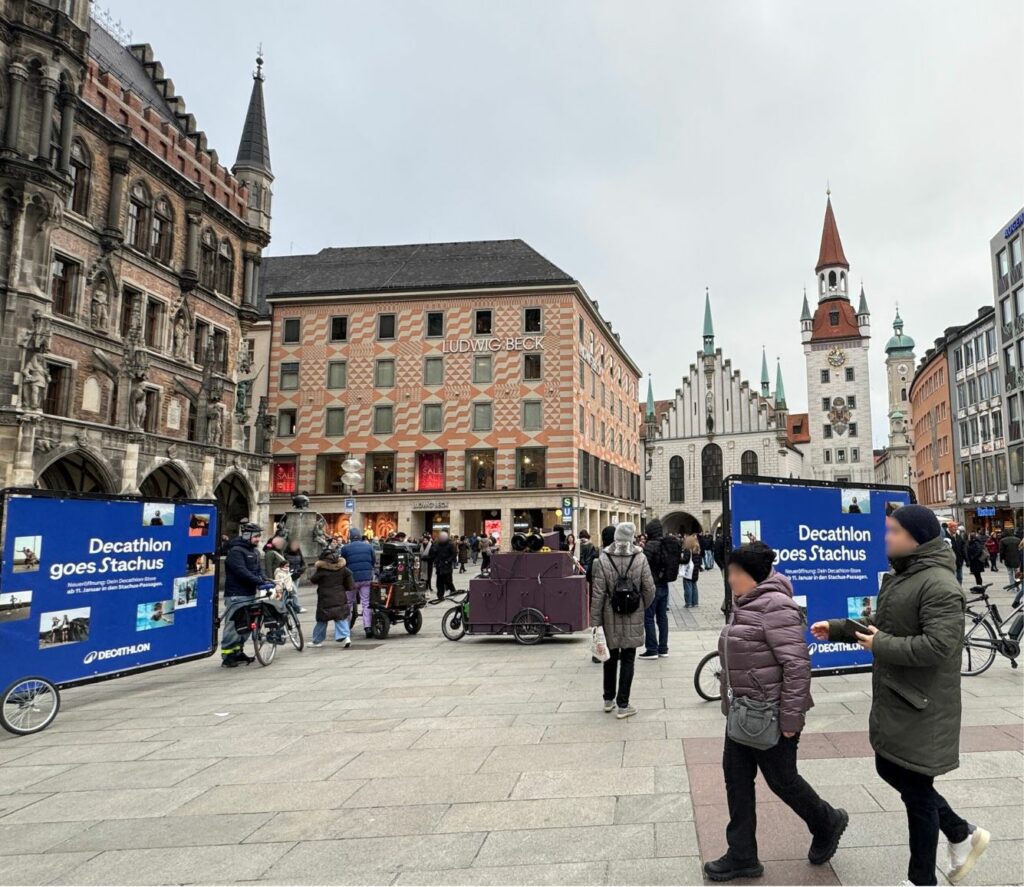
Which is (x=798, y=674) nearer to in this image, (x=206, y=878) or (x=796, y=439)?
(x=206, y=878)

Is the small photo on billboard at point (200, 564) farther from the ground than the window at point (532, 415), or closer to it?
closer to it

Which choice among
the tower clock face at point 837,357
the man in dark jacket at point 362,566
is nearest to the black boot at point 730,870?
the man in dark jacket at point 362,566

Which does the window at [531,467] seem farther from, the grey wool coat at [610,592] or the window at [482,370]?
the grey wool coat at [610,592]

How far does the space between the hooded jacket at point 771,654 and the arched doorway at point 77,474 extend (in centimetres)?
2496

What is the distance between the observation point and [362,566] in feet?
42.3

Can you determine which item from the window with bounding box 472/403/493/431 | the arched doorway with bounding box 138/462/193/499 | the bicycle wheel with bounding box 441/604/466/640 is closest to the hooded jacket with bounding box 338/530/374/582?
the bicycle wheel with bounding box 441/604/466/640

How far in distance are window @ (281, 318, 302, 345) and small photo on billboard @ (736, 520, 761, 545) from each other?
135 feet

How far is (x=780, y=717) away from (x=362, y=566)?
1018cm

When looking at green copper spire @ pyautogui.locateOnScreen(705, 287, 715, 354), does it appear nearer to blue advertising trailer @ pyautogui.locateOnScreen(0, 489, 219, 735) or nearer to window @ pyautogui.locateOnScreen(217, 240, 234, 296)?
window @ pyautogui.locateOnScreen(217, 240, 234, 296)

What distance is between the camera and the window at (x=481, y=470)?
1658 inches

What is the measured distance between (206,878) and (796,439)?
101m

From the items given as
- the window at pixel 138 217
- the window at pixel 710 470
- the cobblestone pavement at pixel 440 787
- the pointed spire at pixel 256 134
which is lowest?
the cobblestone pavement at pixel 440 787

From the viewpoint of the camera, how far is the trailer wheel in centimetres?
702

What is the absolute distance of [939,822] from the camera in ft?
11.0
